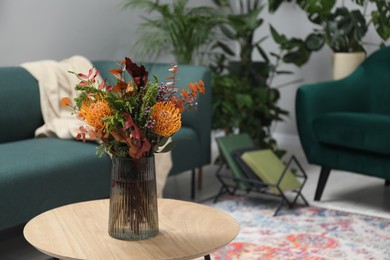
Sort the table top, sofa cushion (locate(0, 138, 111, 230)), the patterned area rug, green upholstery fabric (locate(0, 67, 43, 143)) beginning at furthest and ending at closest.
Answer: green upholstery fabric (locate(0, 67, 43, 143)) < the patterned area rug < sofa cushion (locate(0, 138, 111, 230)) < the table top

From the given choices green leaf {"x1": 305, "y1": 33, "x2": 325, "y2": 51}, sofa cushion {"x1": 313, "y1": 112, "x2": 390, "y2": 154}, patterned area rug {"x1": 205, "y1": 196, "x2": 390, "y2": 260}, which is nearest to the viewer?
patterned area rug {"x1": 205, "y1": 196, "x2": 390, "y2": 260}

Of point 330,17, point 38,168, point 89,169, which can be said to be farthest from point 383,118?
point 38,168

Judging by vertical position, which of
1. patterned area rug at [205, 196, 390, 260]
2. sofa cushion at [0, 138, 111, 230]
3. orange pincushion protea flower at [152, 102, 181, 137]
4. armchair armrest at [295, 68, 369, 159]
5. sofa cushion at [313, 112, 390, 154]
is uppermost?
orange pincushion protea flower at [152, 102, 181, 137]

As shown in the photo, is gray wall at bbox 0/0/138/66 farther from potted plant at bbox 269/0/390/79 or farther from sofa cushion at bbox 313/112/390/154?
sofa cushion at bbox 313/112/390/154

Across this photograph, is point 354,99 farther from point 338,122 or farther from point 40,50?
point 40,50

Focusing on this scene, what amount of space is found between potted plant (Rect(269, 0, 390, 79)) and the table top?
7.90 feet

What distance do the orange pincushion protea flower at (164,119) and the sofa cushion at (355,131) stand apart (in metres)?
1.81

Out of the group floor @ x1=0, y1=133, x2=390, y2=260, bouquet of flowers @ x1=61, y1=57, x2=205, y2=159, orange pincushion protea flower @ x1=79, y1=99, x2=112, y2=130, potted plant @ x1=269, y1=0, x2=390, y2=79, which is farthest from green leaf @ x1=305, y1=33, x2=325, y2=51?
orange pincushion protea flower @ x1=79, y1=99, x2=112, y2=130

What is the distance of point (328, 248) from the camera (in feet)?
9.83

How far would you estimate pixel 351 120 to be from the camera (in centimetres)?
359

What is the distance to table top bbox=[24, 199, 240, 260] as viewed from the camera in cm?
185

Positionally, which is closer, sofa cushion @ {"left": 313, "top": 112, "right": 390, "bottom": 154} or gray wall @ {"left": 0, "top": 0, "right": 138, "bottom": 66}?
sofa cushion @ {"left": 313, "top": 112, "right": 390, "bottom": 154}

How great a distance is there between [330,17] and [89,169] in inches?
89.5

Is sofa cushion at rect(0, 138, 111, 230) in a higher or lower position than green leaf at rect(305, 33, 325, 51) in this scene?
lower
